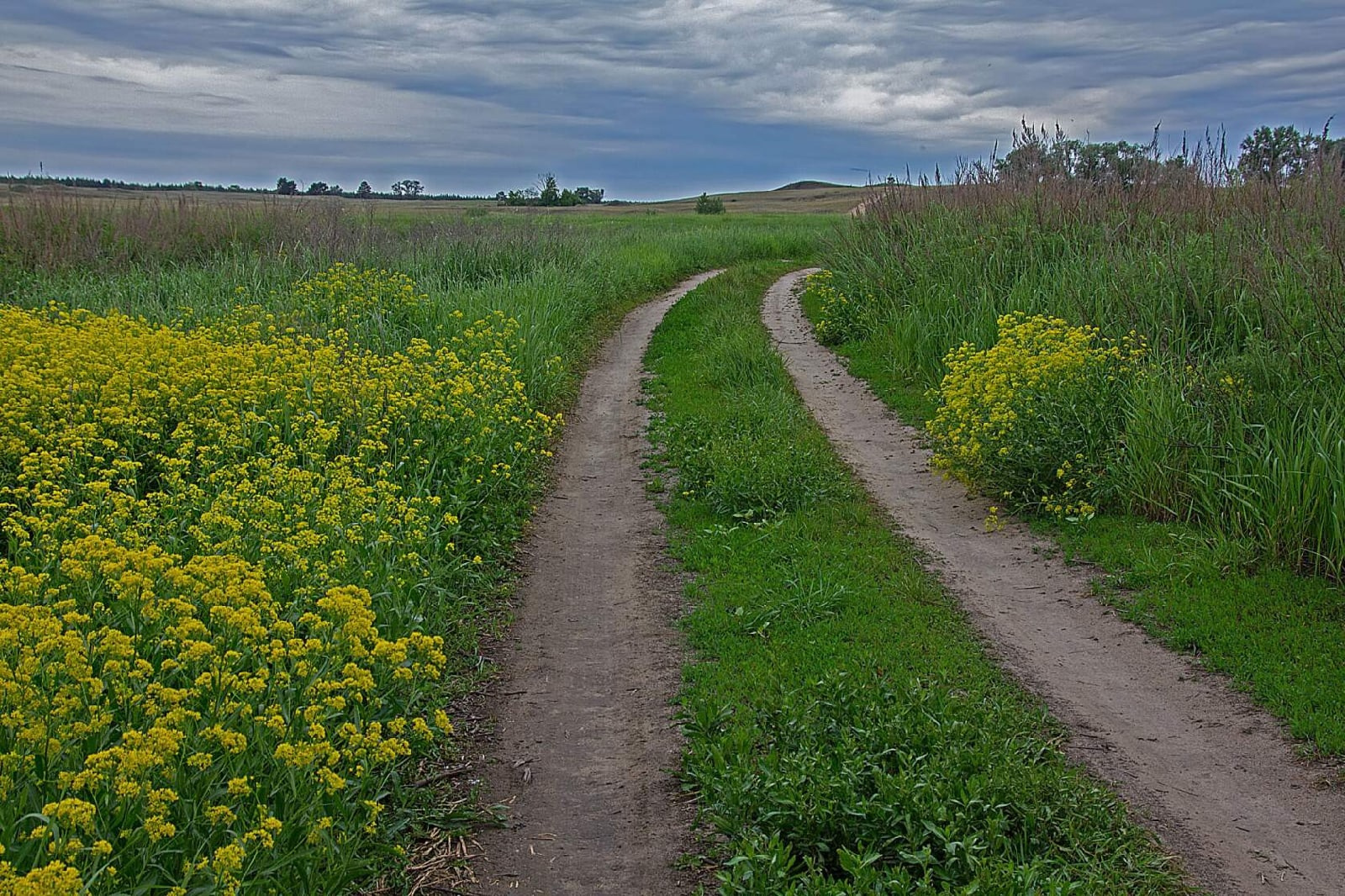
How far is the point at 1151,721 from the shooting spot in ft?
16.8

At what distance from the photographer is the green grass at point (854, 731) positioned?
384cm

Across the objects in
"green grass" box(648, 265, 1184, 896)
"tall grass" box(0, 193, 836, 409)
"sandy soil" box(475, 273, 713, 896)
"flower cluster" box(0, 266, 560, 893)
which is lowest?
"sandy soil" box(475, 273, 713, 896)

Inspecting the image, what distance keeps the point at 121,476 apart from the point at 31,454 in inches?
26.2

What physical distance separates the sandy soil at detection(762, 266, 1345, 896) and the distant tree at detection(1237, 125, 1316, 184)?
19.4 ft

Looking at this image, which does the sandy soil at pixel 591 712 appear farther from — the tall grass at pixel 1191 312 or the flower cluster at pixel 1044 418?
the tall grass at pixel 1191 312

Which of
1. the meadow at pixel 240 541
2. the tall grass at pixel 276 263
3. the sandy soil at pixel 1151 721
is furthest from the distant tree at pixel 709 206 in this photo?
the sandy soil at pixel 1151 721

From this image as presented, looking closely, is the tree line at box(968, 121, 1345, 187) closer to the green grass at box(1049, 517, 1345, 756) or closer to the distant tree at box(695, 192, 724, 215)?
the green grass at box(1049, 517, 1345, 756)

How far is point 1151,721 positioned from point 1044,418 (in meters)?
3.73

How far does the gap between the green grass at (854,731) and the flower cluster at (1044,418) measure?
115 centimetres

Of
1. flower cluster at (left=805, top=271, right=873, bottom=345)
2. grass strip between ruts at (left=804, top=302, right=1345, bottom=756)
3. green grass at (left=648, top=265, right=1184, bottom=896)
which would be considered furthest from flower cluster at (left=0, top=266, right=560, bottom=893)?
flower cluster at (left=805, top=271, right=873, bottom=345)

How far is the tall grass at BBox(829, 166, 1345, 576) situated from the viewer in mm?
6676

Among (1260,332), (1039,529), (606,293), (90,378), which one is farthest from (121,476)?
(606,293)

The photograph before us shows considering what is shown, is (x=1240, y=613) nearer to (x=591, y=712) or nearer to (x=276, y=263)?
(x=591, y=712)

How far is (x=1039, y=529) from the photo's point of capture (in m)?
7.91
